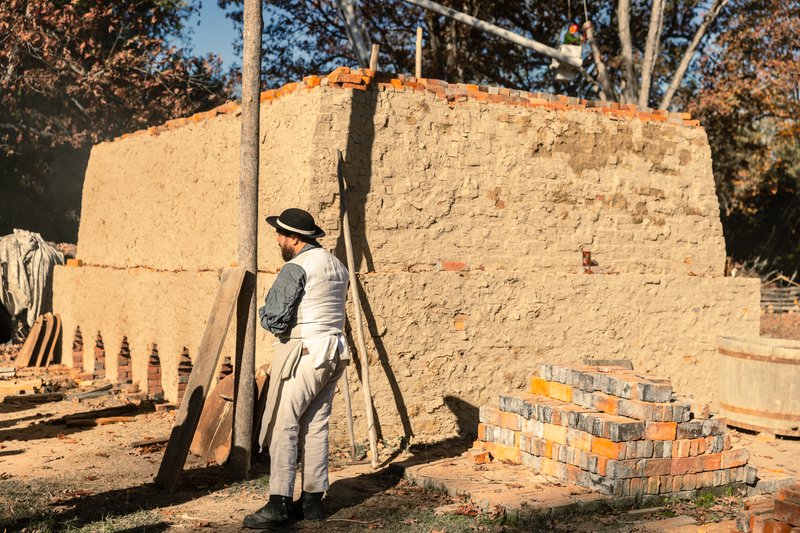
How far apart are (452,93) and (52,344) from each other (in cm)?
770

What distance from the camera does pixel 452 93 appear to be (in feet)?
26.9

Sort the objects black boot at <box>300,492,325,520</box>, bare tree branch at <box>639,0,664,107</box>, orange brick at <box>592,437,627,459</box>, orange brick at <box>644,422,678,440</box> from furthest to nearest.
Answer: bare tree branch at <box>639,0,664,107</box>
orange brick at <box>644,422,678,440</box>
orange brick at <box>592,437,627,459</box>
black boot at <box>300,492,325,520</box>

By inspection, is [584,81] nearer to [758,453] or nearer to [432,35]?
[432,35]

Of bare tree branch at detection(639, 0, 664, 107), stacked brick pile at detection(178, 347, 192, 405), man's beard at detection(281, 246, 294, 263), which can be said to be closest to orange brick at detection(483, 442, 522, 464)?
Result: man's beard at detection(281, 246, 294, 263)

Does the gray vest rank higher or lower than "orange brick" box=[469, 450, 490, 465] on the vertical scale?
higher

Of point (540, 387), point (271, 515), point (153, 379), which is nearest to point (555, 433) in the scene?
point (540, 387)

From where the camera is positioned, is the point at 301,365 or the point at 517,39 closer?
the point at 301,365

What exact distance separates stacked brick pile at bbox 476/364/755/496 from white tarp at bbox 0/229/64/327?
1008cm

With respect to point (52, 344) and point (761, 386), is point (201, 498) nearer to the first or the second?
point (761, 386)

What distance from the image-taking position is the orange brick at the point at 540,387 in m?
6.91

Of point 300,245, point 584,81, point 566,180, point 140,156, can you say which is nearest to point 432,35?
point 584,81

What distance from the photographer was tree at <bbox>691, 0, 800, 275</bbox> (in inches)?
754

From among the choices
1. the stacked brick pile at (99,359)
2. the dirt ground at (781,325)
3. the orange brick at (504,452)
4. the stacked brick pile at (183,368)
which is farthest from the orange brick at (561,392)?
the dirt ground at (781,325)

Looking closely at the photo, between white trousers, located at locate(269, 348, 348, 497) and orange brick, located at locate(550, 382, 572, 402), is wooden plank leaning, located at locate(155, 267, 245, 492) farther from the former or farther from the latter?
orange brick, located at locate(550, 382, 572, 402)
